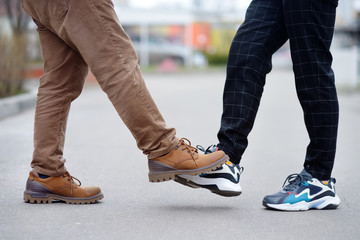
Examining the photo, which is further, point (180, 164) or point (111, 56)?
point (180, 164)

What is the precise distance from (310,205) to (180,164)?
2.28 ft

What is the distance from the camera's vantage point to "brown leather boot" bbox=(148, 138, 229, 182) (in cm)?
313

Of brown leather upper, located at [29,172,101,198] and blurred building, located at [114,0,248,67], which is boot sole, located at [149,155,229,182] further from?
blurred building, located at [114,0,248,67]

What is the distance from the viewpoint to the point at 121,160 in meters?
5.08

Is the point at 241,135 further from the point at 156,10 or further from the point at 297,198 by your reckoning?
the point at 156,10

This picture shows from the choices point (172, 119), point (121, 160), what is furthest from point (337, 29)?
point (121, 160)

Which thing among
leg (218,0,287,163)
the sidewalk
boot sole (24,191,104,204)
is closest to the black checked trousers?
leg (218,0,287,163)

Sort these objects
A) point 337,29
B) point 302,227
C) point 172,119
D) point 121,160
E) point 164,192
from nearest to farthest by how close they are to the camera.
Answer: point 302,227 < point 164,192 < point 121,160 < point 172,119 < point 337,29

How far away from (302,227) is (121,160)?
2377mm

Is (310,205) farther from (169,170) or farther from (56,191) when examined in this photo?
(56,191)

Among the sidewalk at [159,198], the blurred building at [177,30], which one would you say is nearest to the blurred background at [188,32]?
the blurred building at [177,30]

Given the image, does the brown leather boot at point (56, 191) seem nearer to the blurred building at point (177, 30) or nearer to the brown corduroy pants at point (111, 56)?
the brown corduroy pants at point (111, 56)

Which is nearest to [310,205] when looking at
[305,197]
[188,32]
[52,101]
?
[305,197]

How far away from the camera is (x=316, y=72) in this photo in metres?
3.20
